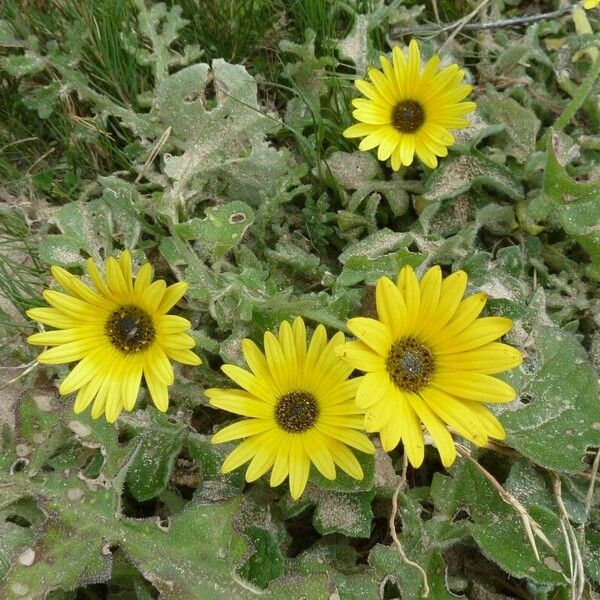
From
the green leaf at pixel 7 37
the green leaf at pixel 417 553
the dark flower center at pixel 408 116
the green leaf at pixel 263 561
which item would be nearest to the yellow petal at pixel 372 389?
the green leaf at pixel 417 553

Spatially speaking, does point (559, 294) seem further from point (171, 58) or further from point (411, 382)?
point (171, 58)

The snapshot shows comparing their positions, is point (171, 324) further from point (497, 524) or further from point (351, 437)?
point (497, 524)

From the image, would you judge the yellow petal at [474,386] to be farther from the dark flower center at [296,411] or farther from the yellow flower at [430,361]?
the dark flower center at [296,411]

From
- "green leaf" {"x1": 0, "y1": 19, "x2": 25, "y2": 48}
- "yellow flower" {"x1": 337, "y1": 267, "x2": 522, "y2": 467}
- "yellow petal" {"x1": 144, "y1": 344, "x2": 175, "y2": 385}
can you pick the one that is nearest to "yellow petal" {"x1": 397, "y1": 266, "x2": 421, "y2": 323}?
"yellow flower" {"x1": 337, "y1": 267, "x2": 522, "y2": 467}

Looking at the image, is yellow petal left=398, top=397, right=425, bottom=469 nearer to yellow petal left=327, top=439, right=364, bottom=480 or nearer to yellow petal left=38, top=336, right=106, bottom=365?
yellow petal left=327, top=439, right=364, bottom=480

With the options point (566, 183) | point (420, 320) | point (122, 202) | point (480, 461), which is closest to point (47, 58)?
point (122, 202)

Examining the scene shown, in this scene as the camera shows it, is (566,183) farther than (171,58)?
No
